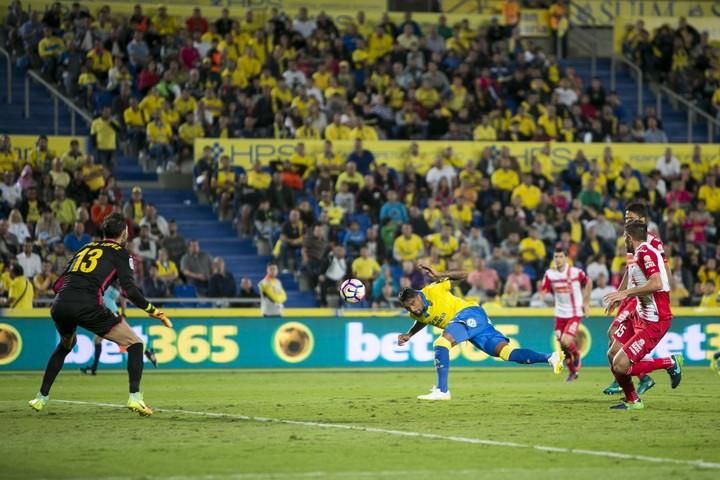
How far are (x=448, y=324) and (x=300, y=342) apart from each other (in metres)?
9.44

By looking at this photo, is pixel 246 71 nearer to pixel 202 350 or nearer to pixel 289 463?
pixel 202 350

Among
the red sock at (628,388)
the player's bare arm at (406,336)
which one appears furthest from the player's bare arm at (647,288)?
the player's bare arm at (406,336)

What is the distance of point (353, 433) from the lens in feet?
44.7

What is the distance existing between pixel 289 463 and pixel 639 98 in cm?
2919

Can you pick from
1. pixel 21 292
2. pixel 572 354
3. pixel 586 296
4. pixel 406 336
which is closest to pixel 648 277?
pixel 406 336

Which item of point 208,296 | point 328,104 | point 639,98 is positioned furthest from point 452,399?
Result: point 639,98

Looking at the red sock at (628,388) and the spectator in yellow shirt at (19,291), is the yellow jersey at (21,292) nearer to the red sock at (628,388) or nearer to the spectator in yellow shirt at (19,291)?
the spectator in yellow shirt at (19,291)

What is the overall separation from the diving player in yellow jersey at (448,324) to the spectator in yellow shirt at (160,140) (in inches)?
597

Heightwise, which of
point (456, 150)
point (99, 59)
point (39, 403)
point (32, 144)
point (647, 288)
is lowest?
point (39, 403)

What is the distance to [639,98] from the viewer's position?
3862 cm

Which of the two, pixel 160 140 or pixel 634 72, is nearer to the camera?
pixel 160 140

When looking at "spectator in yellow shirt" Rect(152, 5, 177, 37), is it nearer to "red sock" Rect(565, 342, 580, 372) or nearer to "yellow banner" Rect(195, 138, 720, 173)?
"yellow banner" Rect(195, 138, 720, 173)

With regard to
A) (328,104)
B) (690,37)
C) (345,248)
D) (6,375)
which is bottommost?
(6,375)

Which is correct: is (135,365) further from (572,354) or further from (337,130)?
(337,130)
